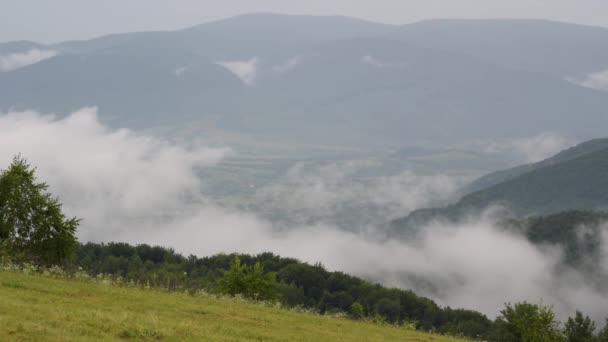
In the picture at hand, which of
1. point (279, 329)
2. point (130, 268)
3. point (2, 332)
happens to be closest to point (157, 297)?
point (279, 329)

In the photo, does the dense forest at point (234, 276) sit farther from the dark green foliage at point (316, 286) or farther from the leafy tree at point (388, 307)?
the dark green foliage at point (316, 286)

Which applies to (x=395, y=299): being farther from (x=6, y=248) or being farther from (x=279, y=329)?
(x=279, y=329)

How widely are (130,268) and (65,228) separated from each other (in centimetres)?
7681

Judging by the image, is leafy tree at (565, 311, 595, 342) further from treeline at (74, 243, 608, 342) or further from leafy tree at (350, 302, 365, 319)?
leafy tree at (350, 302, 365, 319)

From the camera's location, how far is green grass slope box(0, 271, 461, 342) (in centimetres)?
1964

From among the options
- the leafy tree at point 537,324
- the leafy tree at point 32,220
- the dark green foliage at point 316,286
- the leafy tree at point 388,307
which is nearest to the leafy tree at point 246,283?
the leafy tree at point 32,220

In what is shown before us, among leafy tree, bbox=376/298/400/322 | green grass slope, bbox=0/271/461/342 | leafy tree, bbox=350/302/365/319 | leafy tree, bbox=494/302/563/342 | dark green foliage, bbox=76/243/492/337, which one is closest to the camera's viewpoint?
green grass slope, bbox=0/271/461/342

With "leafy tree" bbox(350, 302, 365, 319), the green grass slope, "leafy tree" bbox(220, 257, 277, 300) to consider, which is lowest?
the green grass slope

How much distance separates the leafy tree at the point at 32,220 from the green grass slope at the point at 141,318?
648 inches

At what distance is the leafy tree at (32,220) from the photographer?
4616 cm

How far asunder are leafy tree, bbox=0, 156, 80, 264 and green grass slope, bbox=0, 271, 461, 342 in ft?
54.0

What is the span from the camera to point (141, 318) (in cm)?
2236

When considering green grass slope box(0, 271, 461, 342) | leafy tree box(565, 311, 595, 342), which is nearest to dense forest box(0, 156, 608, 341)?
leafy tree box(565, 311, 595, 342)

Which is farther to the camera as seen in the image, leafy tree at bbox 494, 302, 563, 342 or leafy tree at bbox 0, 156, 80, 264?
leafy tree at bbox 494, 302, 563, 342
